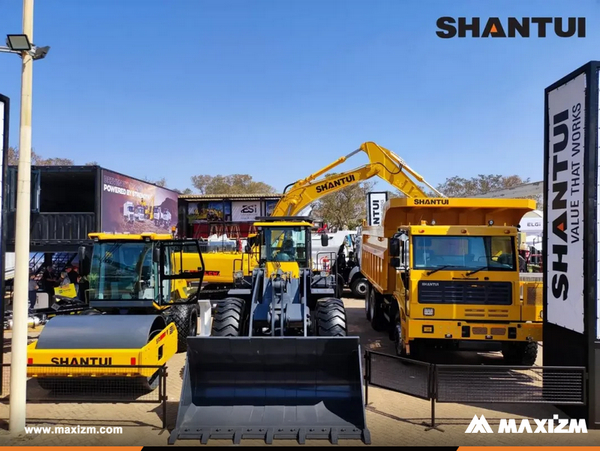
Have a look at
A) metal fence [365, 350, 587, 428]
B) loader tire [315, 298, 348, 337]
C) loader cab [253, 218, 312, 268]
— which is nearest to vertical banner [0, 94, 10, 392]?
loader tire [315, 298, 348, 337]

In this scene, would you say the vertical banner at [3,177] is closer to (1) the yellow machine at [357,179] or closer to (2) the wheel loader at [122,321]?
(2) the wheel loader at [122,321]

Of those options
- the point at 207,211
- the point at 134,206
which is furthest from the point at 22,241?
the point at 207,211

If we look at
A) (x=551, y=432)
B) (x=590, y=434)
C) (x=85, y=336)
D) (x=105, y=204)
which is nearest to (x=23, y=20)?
(x=85, y=336)

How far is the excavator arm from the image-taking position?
13.1 meters

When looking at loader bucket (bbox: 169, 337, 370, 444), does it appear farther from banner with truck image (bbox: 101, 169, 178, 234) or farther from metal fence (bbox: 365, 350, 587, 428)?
banner with truck image (bbox: 101, 169, 178, 234)

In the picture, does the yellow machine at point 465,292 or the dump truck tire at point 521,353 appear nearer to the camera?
the yellow machine at point 465,292

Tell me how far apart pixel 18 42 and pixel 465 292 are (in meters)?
7.06

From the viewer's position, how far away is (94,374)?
5.69m

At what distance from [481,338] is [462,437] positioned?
250cm

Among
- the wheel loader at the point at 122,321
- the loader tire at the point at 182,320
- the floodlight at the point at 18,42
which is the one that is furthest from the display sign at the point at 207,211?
the floodlight at the point at 18,42

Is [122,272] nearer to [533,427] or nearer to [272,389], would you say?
[272,389]

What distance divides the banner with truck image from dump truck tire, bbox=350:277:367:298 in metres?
9.11

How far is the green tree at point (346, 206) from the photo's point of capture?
39125 millimetres

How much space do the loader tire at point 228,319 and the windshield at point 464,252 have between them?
310cm
